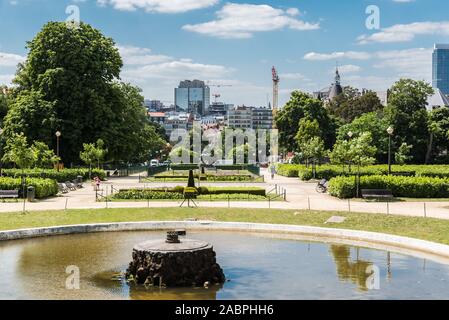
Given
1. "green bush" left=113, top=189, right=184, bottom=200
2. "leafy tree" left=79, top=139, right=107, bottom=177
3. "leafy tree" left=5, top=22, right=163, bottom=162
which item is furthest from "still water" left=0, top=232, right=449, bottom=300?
"leafy tree" left=5, top=22, right=163, bottom=162

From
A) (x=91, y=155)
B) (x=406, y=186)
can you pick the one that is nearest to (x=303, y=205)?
(x=406, y=186)

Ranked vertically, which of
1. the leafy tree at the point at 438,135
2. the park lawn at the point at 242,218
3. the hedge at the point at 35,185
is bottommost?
the park lawn at the point at 242,218

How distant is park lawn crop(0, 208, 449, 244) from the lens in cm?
2627

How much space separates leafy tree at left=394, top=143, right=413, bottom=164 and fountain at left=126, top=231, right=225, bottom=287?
67.9 metres

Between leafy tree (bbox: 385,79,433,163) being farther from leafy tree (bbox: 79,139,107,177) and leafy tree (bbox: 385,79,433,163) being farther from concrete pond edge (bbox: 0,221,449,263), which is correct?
concrete pond edge (bbox: 0,221,449,263)

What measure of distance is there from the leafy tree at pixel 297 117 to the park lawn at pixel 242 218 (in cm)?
6567

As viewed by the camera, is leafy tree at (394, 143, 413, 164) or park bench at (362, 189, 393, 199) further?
leafy tree at (394, 143, 413, 164)

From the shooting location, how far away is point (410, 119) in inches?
3529

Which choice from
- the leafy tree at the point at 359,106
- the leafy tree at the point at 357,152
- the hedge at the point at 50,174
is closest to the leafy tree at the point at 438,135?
the leafy tree at the point at 359,106

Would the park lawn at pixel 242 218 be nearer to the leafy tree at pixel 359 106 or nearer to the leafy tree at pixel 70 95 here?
the leafy tree at pixel 70 95

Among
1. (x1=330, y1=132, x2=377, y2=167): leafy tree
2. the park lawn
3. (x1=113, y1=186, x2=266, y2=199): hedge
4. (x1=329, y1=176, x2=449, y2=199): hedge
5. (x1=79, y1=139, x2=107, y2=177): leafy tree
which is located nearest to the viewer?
the park lawn

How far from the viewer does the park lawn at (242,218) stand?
2627 cm
